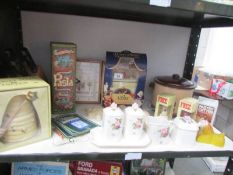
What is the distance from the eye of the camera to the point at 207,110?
2.73 feet

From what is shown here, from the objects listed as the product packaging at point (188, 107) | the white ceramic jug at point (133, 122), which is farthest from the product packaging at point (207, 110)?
the white ceramic jug at point (133, 122)

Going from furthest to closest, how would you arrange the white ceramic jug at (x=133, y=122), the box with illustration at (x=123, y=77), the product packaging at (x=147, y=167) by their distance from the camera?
the product packaging at (x=147, y=167)
the box with illustration at (x=123, y=77)
the white ceramic jug at (x=133, y=122)

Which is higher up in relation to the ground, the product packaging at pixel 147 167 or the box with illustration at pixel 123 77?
the box with illustration at pixel 123 77

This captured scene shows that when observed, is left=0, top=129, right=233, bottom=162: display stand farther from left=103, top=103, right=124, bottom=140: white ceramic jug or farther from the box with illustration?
the box with illustration

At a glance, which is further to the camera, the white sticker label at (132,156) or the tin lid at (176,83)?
the tin lid at (176,83)

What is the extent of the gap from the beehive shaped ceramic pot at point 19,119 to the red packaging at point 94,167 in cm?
35

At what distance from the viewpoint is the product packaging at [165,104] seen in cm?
82

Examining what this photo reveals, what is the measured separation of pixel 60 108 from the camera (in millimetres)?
830

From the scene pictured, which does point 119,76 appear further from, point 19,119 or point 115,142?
point 19,119

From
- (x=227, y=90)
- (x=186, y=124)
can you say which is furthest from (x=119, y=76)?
(x=227, y=90)

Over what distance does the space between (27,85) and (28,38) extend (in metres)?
0.43

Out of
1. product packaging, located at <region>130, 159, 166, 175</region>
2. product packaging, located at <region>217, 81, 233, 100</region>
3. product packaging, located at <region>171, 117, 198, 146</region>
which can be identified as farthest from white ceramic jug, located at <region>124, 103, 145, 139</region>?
product packaging, located at <region>217, 81, 233, 100</region>

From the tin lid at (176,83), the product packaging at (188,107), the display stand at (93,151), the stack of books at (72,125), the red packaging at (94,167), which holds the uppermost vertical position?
the tin lid at (176,83)

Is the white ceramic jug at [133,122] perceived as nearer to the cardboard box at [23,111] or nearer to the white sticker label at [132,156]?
the white sticker label at [132,156]
